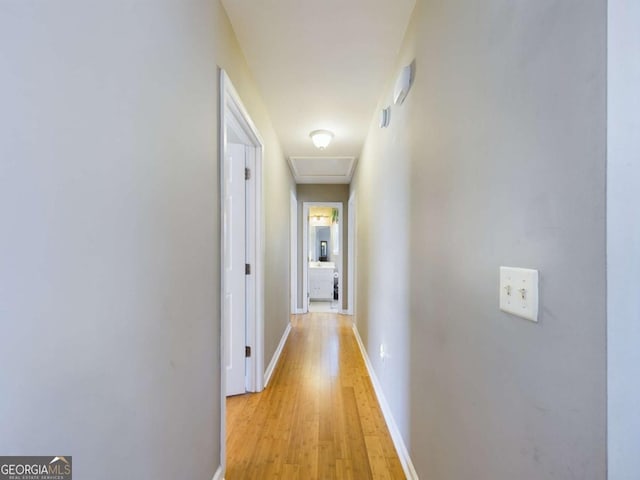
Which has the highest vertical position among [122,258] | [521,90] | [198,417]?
[521,90]

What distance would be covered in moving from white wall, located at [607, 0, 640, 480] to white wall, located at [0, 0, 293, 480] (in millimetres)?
987

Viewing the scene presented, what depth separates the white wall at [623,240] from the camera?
1.61 ft

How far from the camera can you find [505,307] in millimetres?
777

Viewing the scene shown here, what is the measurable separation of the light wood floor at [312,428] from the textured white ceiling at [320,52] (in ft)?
7.95

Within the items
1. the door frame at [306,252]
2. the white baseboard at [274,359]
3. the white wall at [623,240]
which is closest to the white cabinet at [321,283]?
the door frame at [306,252]

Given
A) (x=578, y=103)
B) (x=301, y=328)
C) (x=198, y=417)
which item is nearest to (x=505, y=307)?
(x=578, y=103)

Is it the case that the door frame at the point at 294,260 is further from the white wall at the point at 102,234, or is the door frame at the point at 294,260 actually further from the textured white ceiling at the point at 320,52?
the white wall at the point at 102,234

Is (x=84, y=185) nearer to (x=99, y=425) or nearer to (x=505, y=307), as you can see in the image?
(x=99, y=425)

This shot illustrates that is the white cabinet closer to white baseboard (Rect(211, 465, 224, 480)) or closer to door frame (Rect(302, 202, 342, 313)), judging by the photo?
door frame (Rect(302, 202, 342, 313))

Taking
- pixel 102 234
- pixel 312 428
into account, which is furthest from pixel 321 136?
pixel 102 234

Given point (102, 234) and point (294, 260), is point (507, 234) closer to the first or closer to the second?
point (102, 234)

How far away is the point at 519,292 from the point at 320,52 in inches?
72.1

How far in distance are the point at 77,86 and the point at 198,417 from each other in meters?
1.25

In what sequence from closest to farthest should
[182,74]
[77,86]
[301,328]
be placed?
[77,86], [182,74], [301,328]
